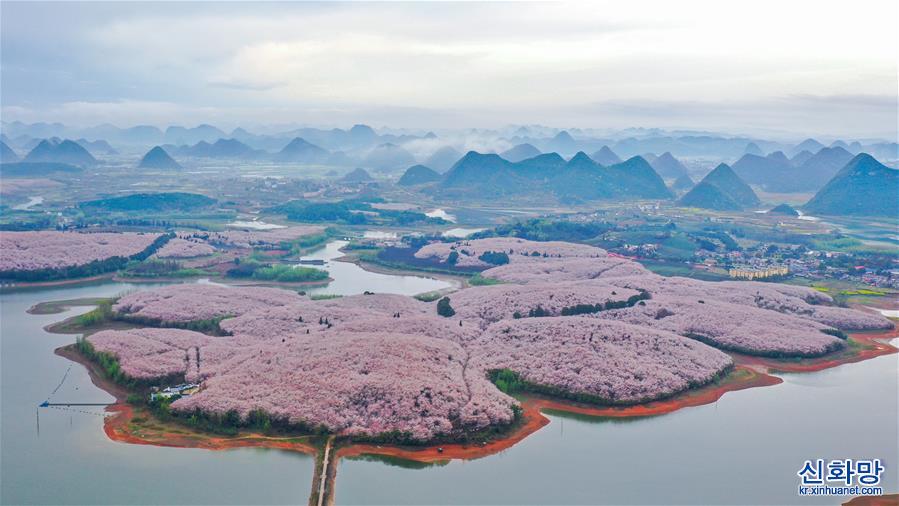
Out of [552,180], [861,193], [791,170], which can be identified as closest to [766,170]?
[791,170]

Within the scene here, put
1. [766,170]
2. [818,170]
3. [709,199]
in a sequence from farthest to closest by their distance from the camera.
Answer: [766,170] < [818,170] < [709,199]

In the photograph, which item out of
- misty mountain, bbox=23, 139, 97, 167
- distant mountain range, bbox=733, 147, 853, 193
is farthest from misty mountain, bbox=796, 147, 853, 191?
misty mountain, bbox=23, 139, 97, 167

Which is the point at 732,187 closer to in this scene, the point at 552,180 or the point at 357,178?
the point at 552,180

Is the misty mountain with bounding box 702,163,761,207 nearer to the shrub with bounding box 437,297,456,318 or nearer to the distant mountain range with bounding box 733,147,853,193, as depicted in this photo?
the distant mountain range with bounding box 733,147,853,193

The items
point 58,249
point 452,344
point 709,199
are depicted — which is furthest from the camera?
point 709,199

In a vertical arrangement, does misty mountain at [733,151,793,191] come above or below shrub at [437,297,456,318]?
above

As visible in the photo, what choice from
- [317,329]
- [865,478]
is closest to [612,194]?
[317,329]
